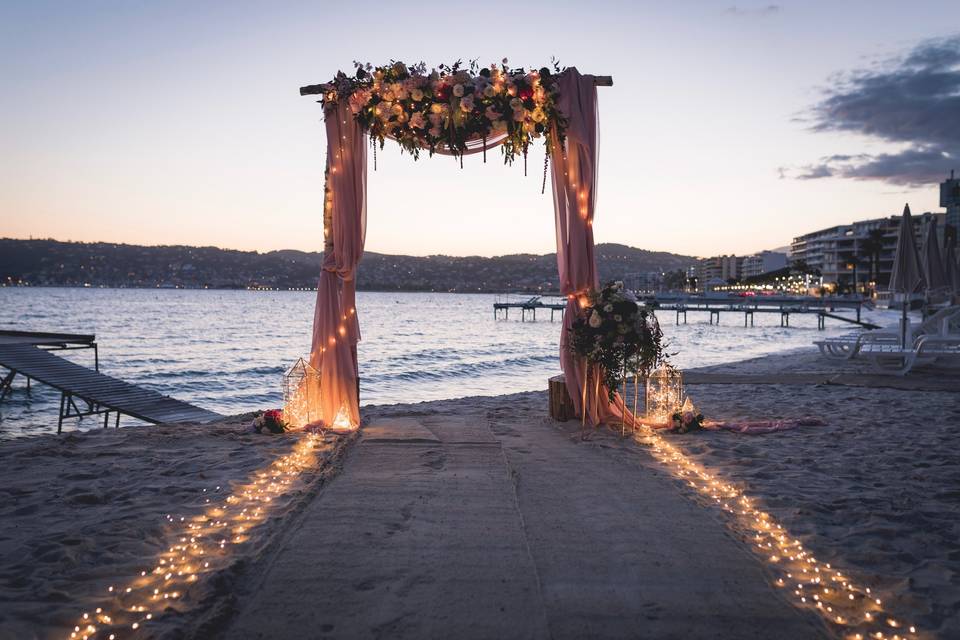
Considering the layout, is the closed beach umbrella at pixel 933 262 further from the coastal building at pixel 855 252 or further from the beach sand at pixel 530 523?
the coastal building at pixel 855 252

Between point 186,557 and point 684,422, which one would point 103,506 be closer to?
point 186,557

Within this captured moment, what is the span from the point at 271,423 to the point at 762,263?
562ft

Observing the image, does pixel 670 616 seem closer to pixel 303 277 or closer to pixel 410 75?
pixel 410 75

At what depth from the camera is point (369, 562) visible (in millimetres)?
3059

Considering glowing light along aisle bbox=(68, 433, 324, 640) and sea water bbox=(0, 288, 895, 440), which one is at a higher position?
glowing light along aisle bbox=(68, 433, 324, 640)

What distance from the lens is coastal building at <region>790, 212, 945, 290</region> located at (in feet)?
275

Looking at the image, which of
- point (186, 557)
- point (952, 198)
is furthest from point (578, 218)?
point (952, 198)

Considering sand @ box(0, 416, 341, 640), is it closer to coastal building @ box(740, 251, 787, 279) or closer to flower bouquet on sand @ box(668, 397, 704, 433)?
flower bouquet on sand @ box(668, 397, 704, 433)

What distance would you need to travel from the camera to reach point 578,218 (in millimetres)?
6391

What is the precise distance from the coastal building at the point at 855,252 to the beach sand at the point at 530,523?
87826 mm

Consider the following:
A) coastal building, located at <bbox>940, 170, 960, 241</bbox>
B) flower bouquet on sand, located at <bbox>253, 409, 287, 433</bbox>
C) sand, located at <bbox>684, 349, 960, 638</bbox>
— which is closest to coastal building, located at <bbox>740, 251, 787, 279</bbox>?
coastal building, located at <bbox>940, 170, 960, 241</bbox>

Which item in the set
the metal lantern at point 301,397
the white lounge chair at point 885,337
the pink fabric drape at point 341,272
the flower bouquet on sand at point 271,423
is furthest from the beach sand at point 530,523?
the white lounge chair at point 885,337

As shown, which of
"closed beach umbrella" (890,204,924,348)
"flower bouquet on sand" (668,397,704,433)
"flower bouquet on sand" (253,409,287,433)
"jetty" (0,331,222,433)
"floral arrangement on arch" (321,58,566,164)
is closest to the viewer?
"floral arrangement on arch" (321,58,566,164)

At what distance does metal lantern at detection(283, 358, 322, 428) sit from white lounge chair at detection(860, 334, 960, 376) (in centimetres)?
1013
